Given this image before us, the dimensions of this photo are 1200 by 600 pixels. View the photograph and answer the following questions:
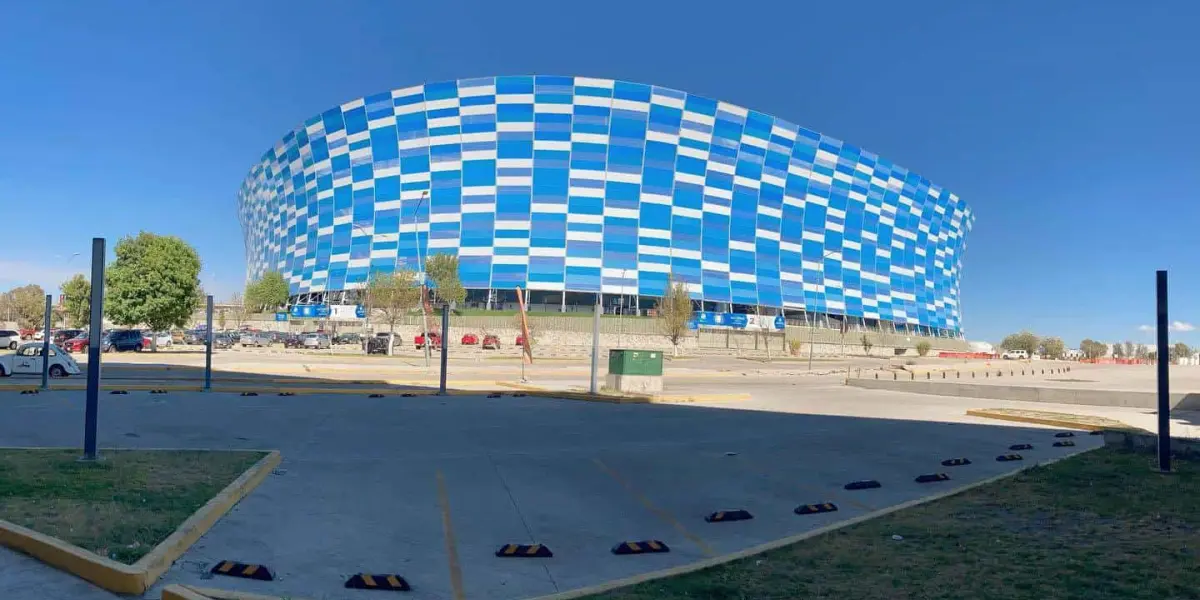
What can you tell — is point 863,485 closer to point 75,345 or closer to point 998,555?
point 998,555

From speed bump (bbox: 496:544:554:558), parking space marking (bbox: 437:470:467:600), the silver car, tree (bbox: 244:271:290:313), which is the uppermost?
tree (bbox: 244:271:290:313)

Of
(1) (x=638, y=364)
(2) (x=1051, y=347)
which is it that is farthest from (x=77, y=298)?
(2) (x=1051, y=347)

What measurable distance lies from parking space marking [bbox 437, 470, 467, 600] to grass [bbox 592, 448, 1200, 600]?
1.26m

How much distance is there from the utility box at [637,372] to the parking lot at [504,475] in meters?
5.74

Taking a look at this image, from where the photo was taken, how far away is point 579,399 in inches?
1067

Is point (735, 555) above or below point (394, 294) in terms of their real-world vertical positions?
below

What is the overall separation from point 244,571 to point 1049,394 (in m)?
32.4

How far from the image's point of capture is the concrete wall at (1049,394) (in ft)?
94.4

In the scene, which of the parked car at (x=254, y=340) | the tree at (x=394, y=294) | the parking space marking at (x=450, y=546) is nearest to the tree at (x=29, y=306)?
the parked car at (x=254, y=340)

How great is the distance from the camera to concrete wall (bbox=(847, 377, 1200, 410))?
1132 inches

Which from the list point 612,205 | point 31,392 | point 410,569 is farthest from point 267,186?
point 410,569

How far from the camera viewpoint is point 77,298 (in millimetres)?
91062

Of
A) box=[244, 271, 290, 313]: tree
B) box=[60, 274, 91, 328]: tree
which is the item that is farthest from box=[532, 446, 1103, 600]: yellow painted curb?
box=[244, 271, 290, 313]: tree

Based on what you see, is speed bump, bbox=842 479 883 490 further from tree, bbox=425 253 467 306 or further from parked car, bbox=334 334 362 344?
tree, bbox=425 253 467 306
